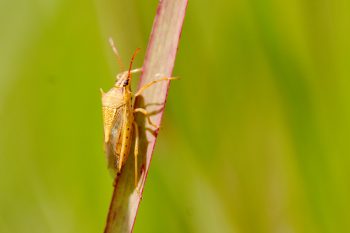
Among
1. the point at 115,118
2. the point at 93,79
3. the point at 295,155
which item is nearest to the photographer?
the point at 295,155

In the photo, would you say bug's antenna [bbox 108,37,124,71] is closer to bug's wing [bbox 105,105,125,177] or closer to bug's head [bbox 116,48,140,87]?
bug's head [bbox 116,48,140,87]

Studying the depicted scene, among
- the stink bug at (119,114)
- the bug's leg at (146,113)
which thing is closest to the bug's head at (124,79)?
the stink bug at (119,114)

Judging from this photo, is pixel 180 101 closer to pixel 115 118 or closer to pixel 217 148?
pixel 217 148

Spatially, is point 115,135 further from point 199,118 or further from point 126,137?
point 199,118

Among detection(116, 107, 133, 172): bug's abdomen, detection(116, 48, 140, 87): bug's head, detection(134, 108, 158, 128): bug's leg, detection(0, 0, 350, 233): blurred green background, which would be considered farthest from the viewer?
detection(116, 48, 140, 87): bug's head

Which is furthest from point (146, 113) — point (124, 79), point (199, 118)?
point (124, 79)

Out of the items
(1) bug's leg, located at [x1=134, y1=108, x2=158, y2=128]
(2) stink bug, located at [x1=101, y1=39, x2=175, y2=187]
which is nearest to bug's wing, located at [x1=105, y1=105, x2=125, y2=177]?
(2) stink bug, located at [x1=101, y1=39, x2=175, y2=187]

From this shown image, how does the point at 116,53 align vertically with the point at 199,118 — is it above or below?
above

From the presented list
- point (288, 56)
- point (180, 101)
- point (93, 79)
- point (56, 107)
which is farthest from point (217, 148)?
point (56, 107)
